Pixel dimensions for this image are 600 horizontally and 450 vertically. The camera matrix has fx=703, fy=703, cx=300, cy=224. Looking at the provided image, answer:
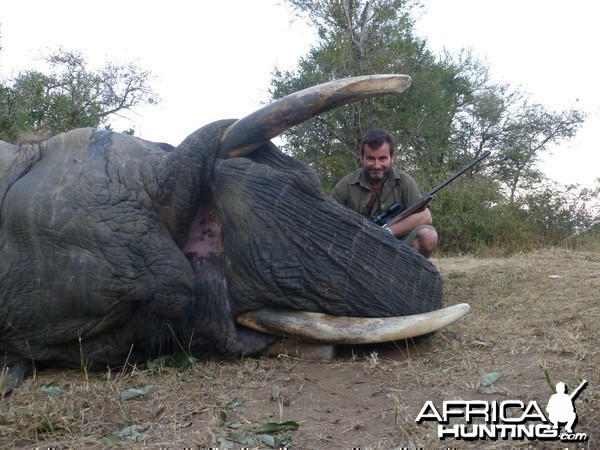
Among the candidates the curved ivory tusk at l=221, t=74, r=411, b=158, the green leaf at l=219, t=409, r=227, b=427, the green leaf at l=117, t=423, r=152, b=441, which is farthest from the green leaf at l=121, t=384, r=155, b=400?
the curved ivory tusk at l=221, t=74, r=411, b=158

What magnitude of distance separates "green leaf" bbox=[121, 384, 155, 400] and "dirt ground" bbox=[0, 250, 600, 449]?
0.01 meters

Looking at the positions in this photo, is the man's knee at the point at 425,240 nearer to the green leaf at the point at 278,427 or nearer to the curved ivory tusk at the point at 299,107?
the curved ivory tusk at the point at 299,107

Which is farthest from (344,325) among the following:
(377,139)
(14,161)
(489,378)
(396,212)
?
(377,139)

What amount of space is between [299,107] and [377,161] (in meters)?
2.28

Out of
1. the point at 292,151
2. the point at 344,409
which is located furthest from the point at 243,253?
the point at 292,151

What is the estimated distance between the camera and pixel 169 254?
3416 millimetres

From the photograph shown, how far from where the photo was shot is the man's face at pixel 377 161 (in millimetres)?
5703

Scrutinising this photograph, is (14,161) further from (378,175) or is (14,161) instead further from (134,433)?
(378,175)

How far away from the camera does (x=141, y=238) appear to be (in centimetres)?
341

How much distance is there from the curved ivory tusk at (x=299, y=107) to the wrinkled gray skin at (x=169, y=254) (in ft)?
0.26

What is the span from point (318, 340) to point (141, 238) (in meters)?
1.02

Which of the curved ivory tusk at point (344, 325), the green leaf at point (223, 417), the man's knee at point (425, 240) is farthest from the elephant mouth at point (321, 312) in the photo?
the man's knee at point (425, 240)

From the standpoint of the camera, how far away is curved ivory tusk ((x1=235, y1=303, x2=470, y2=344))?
3518 millimetres

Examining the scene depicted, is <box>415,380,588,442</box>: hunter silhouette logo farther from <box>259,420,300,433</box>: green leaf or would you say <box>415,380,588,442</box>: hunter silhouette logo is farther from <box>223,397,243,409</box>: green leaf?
<box>223,397,243,409</box>: green leaf
